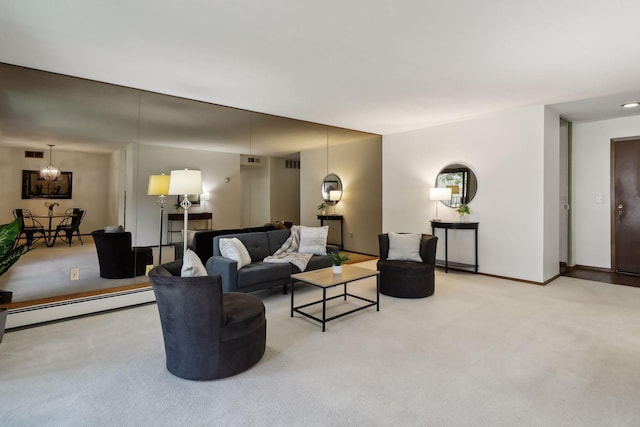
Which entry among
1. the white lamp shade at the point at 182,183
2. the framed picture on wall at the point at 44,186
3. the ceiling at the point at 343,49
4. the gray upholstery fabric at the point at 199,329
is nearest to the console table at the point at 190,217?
the white lamp shade at the point at 182,183

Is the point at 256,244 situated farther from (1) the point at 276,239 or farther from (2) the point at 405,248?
(2) the point at 405,248

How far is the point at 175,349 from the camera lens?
2387 millimetres

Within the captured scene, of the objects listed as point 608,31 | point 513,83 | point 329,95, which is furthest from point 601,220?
point 329,95

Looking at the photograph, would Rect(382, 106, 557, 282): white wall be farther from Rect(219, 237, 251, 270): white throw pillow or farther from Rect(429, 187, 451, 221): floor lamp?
Rect(219, 237, 251, 270): white throw pillow

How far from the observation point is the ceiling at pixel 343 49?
2.49m

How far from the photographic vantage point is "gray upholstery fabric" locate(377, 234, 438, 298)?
13.8ft

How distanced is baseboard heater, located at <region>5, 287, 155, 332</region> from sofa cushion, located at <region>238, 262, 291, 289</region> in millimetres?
1245

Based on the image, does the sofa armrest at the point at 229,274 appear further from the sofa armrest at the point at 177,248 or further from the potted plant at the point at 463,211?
the potted plant at the point at 463,211

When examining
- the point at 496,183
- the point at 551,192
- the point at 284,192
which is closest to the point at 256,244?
the point at 284,192

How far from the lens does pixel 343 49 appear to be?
3125 millimetres

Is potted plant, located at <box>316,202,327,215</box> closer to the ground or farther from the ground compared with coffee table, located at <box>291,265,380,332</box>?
farther from the ground

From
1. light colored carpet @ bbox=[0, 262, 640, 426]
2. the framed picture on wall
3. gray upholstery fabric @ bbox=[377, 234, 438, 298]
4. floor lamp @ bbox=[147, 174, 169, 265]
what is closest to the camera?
light colored carpet @ bbox=[0, 262, 640, 426]

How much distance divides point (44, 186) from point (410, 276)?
438 cm

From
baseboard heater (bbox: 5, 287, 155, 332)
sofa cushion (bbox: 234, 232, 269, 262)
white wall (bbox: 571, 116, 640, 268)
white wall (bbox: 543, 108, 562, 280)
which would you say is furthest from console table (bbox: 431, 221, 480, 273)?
baseboard heater (bbox: 5, 287, 155, 332)
